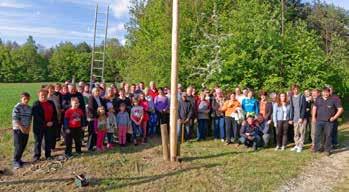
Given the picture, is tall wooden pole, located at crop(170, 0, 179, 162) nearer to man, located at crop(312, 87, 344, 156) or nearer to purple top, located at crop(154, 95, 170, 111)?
purple top, located at crop(154, 95, 170, 111)

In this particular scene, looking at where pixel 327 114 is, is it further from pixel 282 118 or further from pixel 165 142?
pixel 165 142

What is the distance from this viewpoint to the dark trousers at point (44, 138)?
34.2 ft

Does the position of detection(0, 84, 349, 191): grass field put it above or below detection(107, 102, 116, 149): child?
below

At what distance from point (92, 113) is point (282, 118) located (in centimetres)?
553

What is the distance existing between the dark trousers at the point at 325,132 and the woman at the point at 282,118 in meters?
0.88

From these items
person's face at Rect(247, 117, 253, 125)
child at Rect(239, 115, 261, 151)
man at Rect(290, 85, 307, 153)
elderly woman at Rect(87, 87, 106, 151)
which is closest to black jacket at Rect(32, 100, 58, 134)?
elderly woman at Rect(87, 87, 106, 151)

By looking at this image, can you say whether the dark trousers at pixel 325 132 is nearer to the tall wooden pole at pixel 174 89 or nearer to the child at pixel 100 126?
the tall wooden pole at pixel 174 89

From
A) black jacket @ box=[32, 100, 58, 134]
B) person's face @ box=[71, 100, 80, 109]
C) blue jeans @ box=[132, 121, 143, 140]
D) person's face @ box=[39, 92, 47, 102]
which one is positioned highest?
person's face @ box=[39, 92, 47, 102]

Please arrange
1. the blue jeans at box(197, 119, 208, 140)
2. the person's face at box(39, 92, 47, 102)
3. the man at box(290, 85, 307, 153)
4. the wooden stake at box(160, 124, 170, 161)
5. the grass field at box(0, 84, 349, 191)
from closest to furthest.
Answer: the grass field at box(0, 84, 349, 191), the person's face at box(39, 92, 47, 102), the wooden stake at box(160, 124, 170, 161), the man at box(290, 85, 307, 153), the blue jeans at box(197, 119, 208, 140)

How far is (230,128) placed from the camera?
43.1 ft

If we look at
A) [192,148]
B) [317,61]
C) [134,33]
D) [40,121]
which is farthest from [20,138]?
[134,33]

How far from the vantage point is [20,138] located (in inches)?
394

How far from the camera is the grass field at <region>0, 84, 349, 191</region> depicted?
923cm

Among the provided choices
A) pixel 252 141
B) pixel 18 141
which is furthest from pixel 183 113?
pixel 18 141
